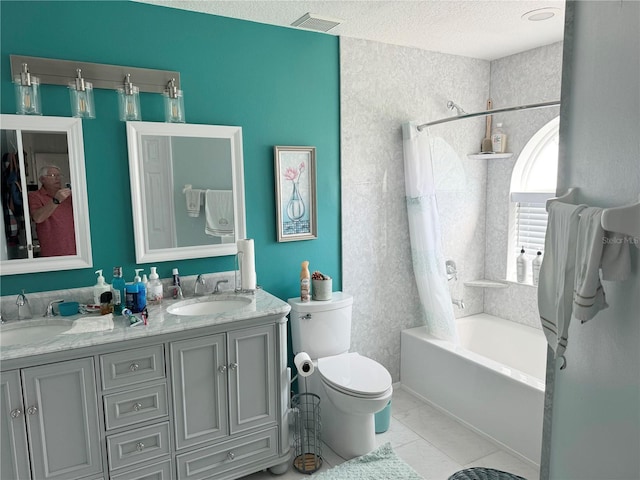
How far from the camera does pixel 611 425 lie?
3.33 feet

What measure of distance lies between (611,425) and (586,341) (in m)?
0.19

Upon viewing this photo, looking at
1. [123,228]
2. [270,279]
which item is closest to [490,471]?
[270,279]

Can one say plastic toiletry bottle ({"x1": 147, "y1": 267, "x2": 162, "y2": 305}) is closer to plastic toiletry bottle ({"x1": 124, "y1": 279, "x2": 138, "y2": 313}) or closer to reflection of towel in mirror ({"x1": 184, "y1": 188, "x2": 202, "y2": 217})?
plastic toiletry bottle ({"x1": 124, "y1": 279, "x2": 138, "y2": 313})

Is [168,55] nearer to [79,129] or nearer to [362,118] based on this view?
[79,129]

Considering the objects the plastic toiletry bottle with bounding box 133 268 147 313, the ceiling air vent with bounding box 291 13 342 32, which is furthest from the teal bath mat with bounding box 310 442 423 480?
the ceiling air vent with bounding box 291 13 342 32

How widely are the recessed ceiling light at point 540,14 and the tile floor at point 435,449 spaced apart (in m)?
2.55

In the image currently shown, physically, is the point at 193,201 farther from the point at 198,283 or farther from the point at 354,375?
the point at 354,375

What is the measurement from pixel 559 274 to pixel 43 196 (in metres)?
2.26

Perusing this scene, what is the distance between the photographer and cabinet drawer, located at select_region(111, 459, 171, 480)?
2076 millimetres

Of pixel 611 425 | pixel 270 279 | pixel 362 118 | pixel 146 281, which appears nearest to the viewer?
pixel 611 425

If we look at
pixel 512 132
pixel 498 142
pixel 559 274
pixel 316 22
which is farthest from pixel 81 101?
pixel 512 132

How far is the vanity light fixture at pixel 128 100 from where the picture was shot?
230 cm

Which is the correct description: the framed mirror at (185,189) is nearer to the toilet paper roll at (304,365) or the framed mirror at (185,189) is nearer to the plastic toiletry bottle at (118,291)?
the plastic toiletry bottle at (118,291)

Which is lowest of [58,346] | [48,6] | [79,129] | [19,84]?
[58,346]
